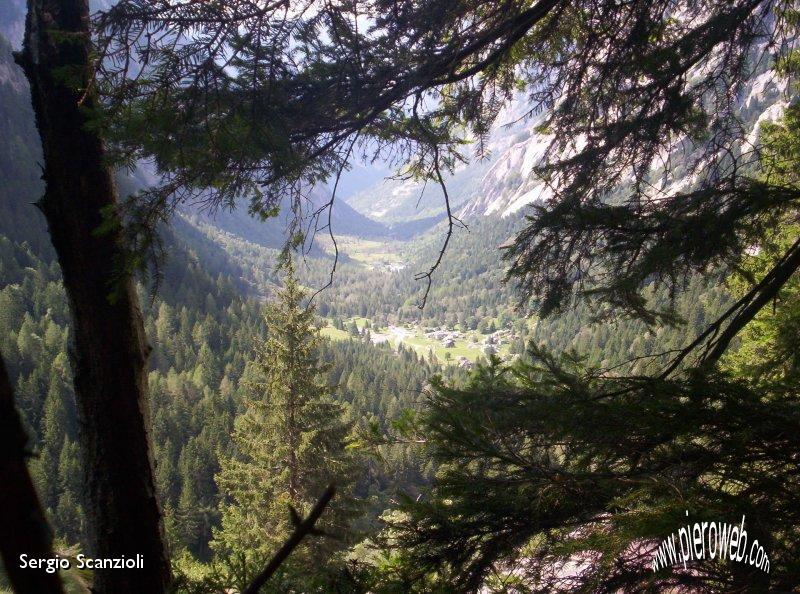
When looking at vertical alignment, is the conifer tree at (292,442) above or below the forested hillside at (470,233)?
below

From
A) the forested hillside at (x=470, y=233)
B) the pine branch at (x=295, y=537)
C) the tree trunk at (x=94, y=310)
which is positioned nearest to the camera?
the pine branch at (x=295, y=537)

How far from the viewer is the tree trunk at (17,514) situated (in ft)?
1.49

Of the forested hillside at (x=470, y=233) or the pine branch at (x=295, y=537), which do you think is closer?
the pine branch at (x=295, y=537)

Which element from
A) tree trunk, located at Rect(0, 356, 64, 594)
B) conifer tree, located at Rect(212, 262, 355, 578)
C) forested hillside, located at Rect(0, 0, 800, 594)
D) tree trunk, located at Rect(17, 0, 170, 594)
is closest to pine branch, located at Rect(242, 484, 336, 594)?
forested hillside, located at Rect(0, 0, 800, 594)

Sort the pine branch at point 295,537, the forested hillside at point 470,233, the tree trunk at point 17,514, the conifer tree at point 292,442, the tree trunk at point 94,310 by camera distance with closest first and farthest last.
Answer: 1. the tree trunk at point 17,514
2. the pine branch at point 295,537
3. the forested hillside at point 470,233
4. the tree trunk at point 94,310
5. the conifer tree at point 292,442

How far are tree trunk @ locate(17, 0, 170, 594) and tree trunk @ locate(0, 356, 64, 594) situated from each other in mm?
1855

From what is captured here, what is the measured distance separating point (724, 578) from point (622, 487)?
0.43 m

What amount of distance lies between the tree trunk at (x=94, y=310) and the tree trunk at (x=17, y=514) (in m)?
1.86

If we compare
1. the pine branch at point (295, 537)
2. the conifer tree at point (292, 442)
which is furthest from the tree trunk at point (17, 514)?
the conifer tree at point (292, 442)

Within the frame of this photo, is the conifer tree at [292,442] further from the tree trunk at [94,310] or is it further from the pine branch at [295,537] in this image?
the pine branch at [295,537]

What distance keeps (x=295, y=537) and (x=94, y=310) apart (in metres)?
2.07

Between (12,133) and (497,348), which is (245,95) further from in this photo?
(12,133)

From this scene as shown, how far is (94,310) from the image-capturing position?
2164mm

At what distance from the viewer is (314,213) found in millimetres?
2883
